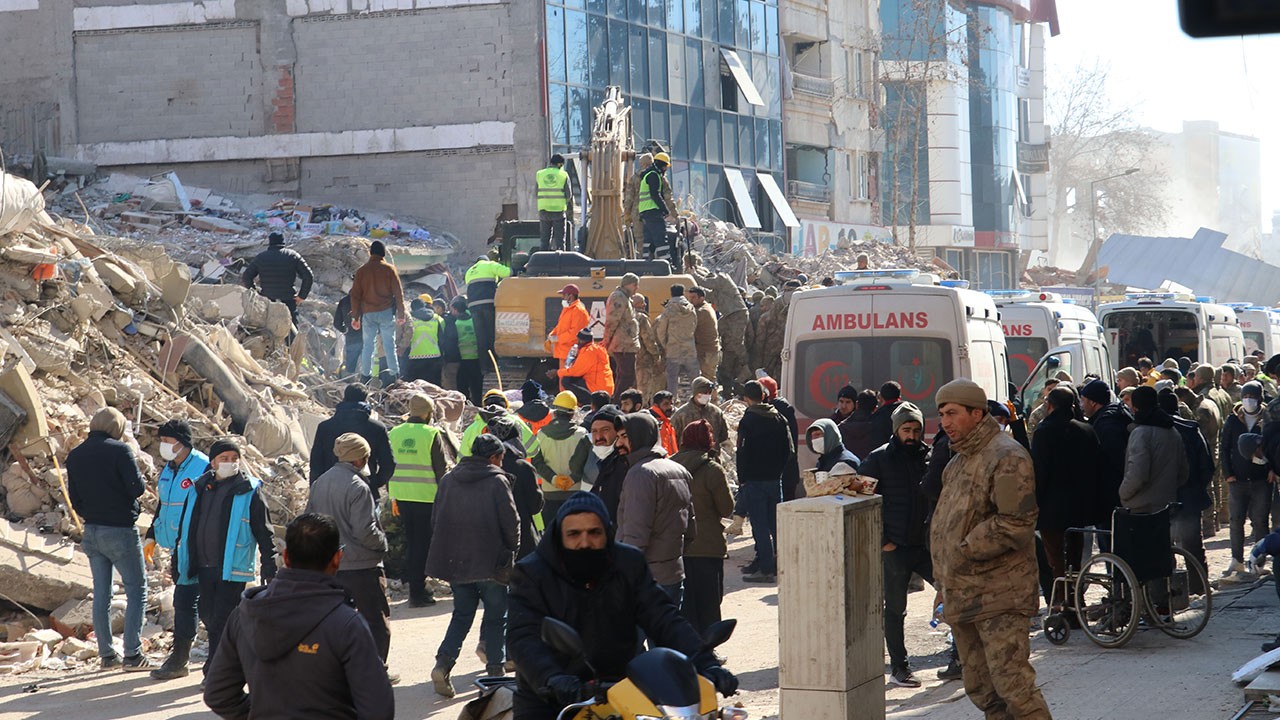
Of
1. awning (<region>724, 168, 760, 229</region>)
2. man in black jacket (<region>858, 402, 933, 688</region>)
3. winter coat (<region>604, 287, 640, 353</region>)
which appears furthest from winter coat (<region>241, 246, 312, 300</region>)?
awning (<region>724, 168, 760, 229</region>)

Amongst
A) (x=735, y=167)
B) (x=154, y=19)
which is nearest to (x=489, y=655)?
(x=154, y=19)

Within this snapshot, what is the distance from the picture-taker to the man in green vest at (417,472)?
38.3 feet

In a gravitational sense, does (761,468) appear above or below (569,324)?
below

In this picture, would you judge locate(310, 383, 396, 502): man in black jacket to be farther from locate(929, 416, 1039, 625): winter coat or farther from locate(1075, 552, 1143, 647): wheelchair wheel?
locate(929, 416, 1039, 625): winter coat

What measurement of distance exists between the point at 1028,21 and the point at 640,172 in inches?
2193

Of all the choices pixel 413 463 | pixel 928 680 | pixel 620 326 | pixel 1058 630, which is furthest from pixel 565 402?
pixel 620 326

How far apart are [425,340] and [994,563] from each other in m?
12.8

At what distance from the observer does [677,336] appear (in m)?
17.9

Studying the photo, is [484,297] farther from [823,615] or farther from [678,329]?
[823,615]

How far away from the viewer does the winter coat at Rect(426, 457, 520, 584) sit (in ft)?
30.5

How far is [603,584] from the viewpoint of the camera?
16.6ft

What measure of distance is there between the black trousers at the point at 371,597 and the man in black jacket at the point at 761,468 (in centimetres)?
470

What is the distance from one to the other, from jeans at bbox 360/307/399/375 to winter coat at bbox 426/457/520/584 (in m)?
8.90

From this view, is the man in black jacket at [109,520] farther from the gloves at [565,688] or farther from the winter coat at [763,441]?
the gloves at [565,688]
